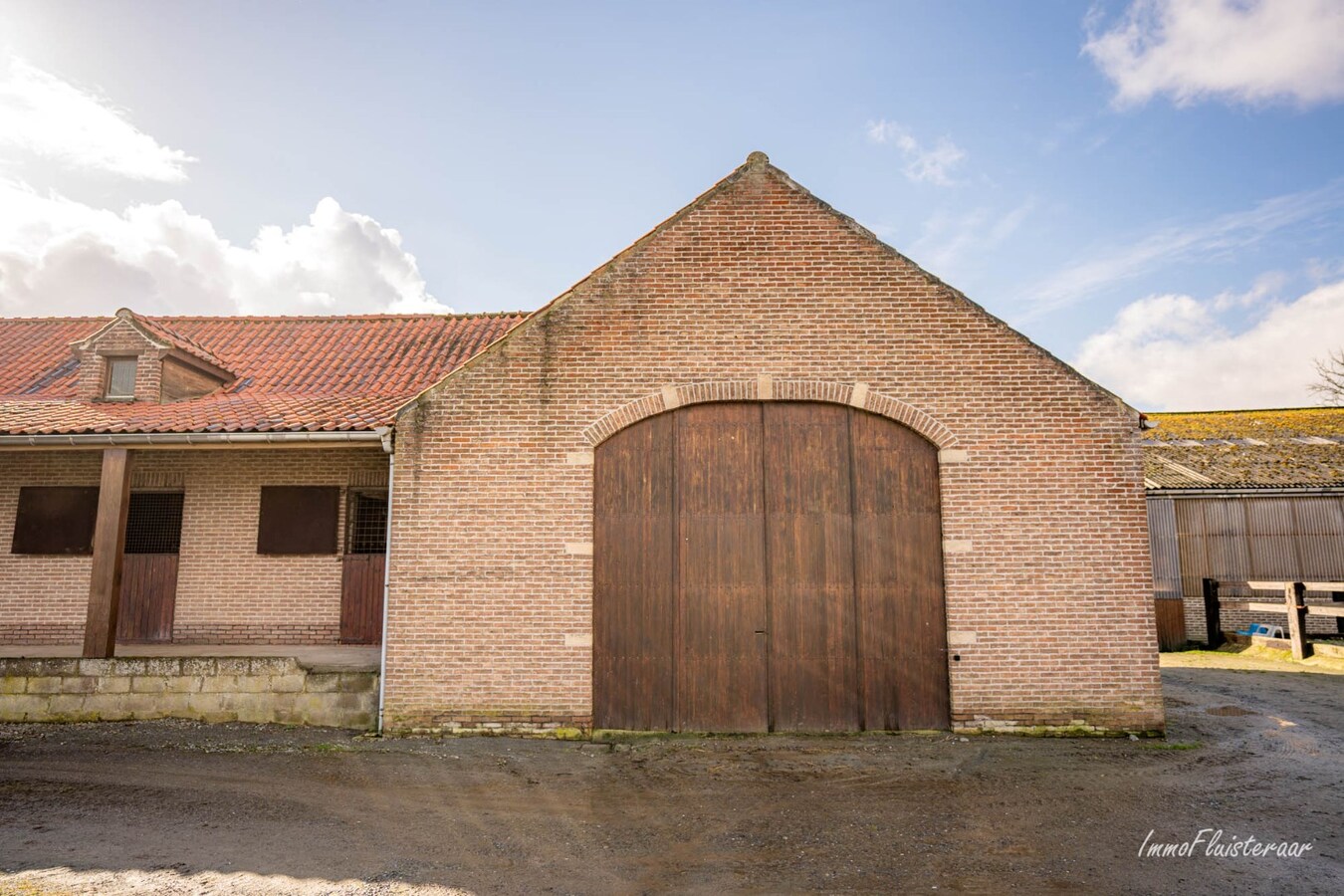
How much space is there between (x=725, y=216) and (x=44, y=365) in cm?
1167

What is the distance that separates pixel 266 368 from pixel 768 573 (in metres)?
9.33

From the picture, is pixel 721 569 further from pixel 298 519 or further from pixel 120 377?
pixel 120 377

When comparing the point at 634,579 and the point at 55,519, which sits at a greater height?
the point at 55,519

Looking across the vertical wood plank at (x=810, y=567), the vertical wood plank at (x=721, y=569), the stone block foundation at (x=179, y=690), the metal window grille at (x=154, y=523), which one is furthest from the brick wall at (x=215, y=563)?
the vertical wood plank at (x=810, y=567)

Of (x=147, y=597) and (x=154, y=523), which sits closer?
(x=147, y=597)

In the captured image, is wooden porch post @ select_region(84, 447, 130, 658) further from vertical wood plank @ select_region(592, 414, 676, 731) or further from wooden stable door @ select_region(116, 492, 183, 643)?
vertical wood plank @ select_region(592, 414, 676, 731)

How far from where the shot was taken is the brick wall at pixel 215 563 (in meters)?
10.9

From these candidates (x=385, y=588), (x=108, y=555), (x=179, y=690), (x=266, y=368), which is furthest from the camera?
(x=266, y=368)

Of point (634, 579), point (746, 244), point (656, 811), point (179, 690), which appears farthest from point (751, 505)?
point (179, 690)

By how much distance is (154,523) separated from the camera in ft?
37.3

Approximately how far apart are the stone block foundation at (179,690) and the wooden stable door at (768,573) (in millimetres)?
3132

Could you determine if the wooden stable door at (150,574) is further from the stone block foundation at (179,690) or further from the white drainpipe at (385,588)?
the white drainpipe at (385,588)

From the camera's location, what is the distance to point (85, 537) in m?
11.2

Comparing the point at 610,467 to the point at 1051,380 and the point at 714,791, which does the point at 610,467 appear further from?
the point at 1051,380
